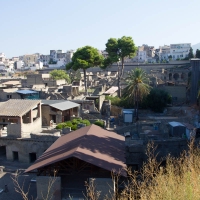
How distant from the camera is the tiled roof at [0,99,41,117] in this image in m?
22.0

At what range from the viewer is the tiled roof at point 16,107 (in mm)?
22016

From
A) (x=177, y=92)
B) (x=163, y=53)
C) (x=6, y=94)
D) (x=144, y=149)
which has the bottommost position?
(x=144, y=149)

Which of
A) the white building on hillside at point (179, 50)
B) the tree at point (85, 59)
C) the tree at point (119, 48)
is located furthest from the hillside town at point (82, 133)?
the white building on hillside at point (179, 50)

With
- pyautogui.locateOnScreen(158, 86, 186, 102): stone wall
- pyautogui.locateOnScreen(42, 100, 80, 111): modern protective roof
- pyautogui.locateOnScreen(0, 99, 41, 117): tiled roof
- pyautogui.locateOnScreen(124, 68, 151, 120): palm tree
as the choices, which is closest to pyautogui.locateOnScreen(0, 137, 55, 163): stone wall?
pyautogui.locateOnScreen(0, 99, 41, 117): tiled roof

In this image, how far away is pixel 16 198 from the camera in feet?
47.6

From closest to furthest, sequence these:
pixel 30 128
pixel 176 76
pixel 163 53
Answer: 1. pixel 30 128
2. pixel 176 76
3. pixel 163 53

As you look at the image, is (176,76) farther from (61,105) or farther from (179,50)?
(179,50)

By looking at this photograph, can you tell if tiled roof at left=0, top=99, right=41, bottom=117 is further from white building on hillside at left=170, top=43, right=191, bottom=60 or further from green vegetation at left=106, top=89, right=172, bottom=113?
white building on hillside at left=170, top=43, right=191, bottom=60

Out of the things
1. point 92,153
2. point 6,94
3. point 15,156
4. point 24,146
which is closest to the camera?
point 92,153

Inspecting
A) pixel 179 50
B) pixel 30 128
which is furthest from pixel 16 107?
pixel 179 50

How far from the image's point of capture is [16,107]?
22.9 metres

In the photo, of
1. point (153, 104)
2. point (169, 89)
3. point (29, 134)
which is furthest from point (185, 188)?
point (169, 89)

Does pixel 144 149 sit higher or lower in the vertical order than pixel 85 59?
lower

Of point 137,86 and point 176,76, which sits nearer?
point 137,86
